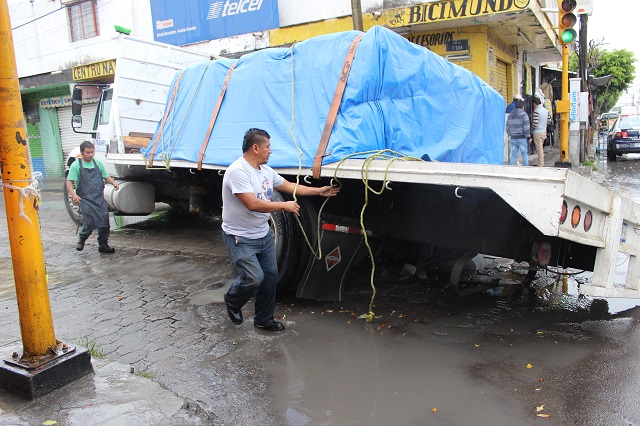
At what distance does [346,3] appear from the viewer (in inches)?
531

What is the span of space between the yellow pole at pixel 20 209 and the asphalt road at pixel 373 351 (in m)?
0.83

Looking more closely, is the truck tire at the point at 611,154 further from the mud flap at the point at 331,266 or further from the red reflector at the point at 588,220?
the red reflector at the point at 588,220

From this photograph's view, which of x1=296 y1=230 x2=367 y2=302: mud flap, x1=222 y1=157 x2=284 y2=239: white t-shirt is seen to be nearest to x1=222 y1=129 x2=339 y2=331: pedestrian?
x1=222 y1=157 x2=284 y2=239: white t-shirt

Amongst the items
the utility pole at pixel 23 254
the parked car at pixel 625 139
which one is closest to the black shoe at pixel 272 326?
the utility pole at pixel 23 254

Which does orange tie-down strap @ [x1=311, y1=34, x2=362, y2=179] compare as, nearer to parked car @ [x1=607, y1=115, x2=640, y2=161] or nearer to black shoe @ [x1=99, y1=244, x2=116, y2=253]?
black shoe @ [x1=99, y1=244, x2=116, y2=253]

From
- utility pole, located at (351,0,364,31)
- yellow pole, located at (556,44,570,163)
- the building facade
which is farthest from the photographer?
the building facade

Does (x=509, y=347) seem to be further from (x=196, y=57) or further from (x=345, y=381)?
(x=196, y=57)

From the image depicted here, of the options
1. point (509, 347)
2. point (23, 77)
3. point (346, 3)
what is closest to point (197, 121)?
point (509, 347)

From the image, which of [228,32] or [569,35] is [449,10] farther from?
[228,32]

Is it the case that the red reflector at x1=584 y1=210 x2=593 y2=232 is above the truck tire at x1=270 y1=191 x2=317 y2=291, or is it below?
above

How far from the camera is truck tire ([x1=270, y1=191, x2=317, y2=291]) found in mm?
4820

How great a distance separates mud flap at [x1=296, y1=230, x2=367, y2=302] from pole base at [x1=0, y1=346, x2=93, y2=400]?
2.05 m

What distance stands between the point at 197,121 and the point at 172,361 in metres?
3.12

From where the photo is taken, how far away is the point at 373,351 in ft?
12.9
